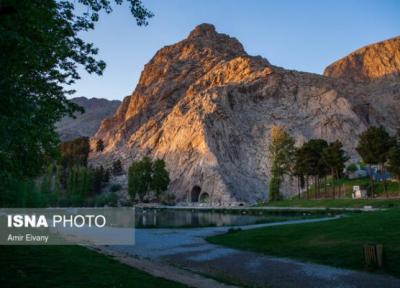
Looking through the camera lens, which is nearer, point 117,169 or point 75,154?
point 117,169

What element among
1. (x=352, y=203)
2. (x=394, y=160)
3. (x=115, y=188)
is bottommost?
(x=352, y=203)

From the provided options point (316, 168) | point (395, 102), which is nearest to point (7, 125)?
point (316, 168)

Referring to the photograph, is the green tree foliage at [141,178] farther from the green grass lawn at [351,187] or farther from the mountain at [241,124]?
the green grass lawn at [351,187]

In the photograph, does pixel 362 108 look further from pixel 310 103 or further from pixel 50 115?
pixel 50 115

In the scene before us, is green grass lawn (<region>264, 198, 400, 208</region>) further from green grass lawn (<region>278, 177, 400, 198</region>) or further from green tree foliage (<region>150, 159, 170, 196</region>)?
green tree foliage (<region>150, 159, 170, 196</region>)

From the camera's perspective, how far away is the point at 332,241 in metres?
25.8

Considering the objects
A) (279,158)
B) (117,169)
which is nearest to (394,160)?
(279,158)

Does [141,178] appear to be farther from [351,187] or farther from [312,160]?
[351,187]

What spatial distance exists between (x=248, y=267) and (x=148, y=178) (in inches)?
3939

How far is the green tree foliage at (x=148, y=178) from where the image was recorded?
11794 cm

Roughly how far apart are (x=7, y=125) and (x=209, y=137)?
131 meters

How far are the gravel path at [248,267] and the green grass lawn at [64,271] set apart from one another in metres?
2.74

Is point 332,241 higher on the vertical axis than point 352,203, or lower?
lower

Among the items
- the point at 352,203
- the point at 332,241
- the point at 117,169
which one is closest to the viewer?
the point at 332,241
